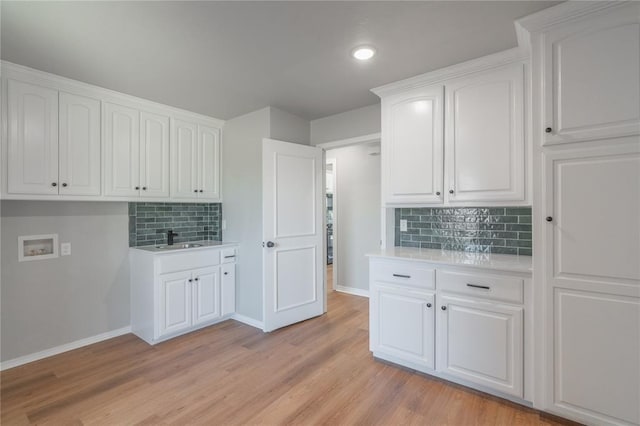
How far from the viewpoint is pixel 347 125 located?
3.46 metres

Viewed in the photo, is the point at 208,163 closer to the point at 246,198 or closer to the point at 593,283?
the point at 246,198

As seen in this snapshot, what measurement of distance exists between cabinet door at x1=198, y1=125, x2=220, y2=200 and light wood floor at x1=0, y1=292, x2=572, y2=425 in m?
1.66

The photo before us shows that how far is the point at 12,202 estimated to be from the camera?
252cm

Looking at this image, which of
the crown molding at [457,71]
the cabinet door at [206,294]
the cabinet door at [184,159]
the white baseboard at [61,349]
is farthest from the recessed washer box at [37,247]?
the crown molding at [457,71]

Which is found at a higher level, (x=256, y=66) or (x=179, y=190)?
(x=256, y=66)

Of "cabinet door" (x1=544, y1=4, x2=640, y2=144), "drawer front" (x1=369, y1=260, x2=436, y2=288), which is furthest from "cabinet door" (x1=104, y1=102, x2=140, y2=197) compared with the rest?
"cabinet door" (x1=544, y1=4, x2=640, y2=144)

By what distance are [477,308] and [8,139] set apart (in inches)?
143

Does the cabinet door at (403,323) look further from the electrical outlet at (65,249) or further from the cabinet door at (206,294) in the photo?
the electrical outlet at (65,249)

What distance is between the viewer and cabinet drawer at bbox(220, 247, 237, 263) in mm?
3480

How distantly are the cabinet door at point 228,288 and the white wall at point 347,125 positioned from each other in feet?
5.93

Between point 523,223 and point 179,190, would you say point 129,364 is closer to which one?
point 179,190

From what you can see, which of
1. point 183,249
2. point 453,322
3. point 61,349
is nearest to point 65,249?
point 61,349

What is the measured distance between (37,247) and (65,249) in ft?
0.64

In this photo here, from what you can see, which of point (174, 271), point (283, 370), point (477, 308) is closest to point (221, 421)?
point (283, 370)
